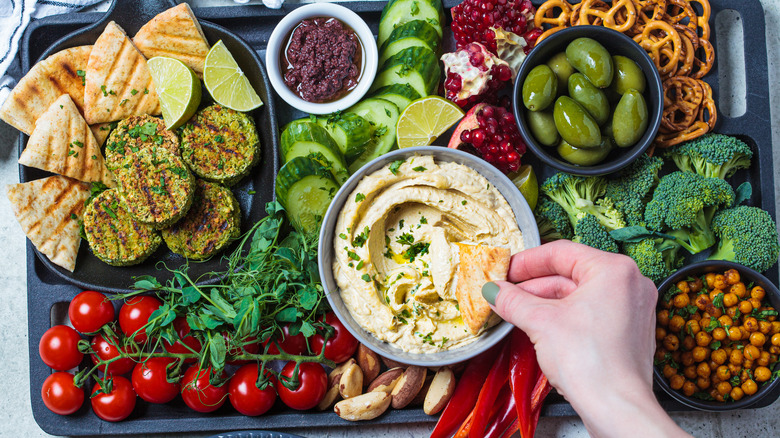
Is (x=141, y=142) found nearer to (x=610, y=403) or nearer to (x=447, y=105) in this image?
(x=447, y=105)

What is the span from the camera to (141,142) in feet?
9.20

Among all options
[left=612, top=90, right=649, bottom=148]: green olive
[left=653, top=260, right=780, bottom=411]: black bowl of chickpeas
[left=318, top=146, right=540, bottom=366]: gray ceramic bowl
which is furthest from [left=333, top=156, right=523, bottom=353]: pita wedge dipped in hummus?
[left=653, top=260, right=780, bottom=411]: black bowl of chickpeas

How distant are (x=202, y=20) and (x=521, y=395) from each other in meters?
2.54

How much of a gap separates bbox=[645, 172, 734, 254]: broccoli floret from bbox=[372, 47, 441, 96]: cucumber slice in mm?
1304

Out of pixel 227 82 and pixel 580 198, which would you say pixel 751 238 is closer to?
pixel 580 198

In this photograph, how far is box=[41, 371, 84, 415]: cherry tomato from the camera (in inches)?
105

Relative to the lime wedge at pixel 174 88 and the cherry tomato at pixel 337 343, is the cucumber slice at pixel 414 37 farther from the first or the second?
the cherry tomato at pixel 337 343

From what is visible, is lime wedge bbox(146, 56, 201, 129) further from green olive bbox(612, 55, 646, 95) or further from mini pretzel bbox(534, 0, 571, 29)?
green olive bbox(612, 55, 646, 95)

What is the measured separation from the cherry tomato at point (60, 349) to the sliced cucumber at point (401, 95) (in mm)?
2080

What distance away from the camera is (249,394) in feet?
8.60

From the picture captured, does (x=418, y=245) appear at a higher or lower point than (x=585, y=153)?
lower

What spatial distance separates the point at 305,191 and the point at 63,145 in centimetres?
131

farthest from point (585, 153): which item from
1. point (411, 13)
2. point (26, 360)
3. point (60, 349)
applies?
point (26, 360)

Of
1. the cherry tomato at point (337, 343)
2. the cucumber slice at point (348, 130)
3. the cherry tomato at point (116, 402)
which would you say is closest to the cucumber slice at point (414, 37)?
the cucumber slice at point (348, 130)
